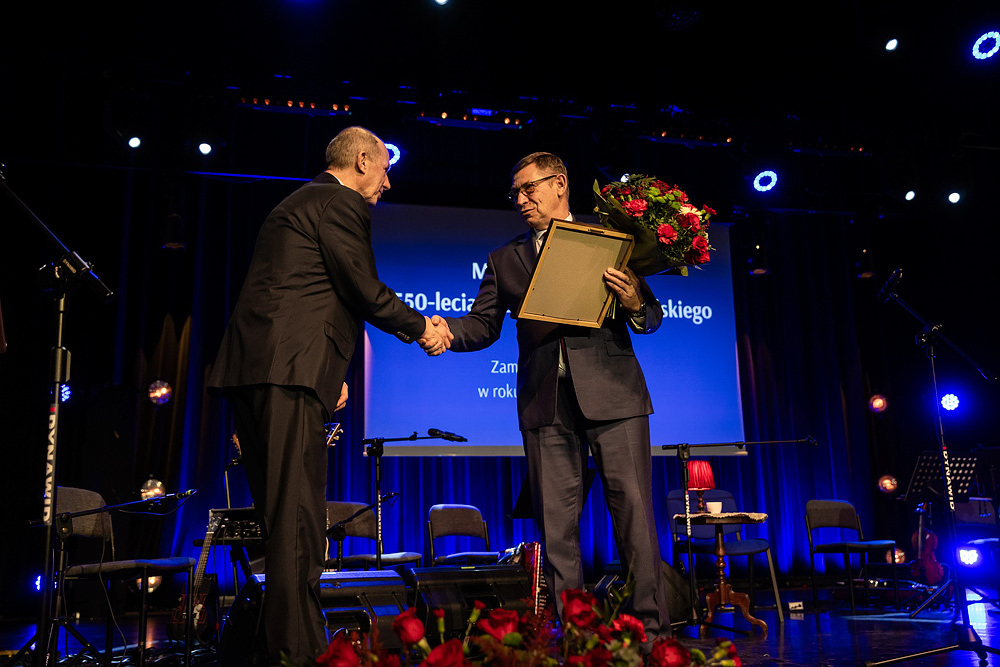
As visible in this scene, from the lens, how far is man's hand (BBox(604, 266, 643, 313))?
2.85 m

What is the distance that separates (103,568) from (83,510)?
0.63 m

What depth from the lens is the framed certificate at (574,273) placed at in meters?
2.74

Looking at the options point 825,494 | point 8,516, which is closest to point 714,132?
point 825,494

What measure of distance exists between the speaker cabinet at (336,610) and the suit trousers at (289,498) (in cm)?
A: 54

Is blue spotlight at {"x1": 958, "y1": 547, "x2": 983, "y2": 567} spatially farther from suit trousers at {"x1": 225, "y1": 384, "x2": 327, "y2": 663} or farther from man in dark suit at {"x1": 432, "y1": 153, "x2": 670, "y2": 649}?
suit trousers at {"x1": 225, "y1": 384, "x2": 327, "y2": 663}

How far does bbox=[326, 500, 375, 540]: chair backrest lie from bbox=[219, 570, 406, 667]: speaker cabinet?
2483mm

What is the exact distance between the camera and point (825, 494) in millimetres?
8117

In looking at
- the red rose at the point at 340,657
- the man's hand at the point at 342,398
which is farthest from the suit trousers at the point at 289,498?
the red rose at the point at 340,657

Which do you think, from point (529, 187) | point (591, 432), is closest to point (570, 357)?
point (591, 432)

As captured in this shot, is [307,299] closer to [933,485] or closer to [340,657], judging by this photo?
[340,657]

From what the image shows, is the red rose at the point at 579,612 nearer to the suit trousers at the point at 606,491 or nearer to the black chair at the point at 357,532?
the suit trousers at the point at 606,491

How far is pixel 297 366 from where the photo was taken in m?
2.38

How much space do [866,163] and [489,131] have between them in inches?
158

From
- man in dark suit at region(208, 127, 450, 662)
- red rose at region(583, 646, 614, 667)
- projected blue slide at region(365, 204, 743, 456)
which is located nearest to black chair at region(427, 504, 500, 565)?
projected blue slide at region(365, 204, 743, 456)
